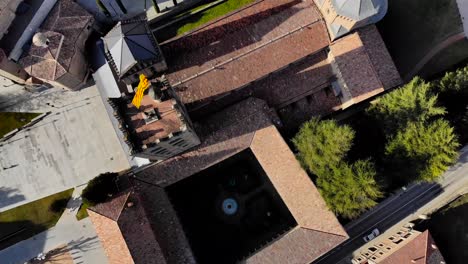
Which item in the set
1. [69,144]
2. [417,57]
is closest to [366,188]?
[417,57]

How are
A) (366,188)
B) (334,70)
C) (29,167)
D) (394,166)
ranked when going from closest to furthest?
(366,188) < (394,166) < (334,70) < (29,167)

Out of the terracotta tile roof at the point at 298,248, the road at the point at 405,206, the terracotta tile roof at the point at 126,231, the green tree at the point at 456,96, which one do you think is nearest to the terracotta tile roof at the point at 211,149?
the terracotta tile roof at the point at 126,231

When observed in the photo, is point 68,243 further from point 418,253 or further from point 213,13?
point 418,253

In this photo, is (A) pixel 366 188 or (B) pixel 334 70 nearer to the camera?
(A) pixel 366 188

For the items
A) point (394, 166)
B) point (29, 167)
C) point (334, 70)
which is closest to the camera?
point (394, 166)

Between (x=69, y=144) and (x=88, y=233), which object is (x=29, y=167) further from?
(x=88, y=233)

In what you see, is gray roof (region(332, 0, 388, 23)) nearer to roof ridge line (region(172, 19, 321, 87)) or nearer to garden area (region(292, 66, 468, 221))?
roof ridge line (region(172, 19, 321, 87))

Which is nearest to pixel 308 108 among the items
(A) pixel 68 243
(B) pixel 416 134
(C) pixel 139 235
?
(B) pixel 416 134
